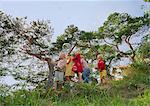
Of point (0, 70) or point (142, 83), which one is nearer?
point (142, 83)

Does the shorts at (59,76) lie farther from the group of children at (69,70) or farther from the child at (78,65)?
the child at (78,65)

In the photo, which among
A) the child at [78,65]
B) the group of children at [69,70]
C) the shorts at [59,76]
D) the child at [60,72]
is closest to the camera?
the child at [60,72]

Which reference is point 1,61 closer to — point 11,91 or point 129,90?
point 129,90

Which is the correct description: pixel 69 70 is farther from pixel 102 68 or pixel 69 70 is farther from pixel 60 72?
pixel 102 68

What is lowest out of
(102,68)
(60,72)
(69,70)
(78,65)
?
(60,72)

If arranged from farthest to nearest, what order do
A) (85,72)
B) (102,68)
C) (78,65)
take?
(102,68) → (85,72) → (78,65)

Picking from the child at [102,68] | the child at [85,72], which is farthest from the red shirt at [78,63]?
the child at [102,68]

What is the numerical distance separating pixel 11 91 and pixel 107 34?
2004 cm

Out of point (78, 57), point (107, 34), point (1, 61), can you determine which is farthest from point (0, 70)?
point (78, 57)

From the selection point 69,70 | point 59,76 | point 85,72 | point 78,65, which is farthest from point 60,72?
point 85,72

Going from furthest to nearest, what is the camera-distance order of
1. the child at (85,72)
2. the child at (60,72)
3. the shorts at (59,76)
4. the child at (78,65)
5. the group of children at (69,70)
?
the child at (85,72) → the child at (78,65) → the group of children at (69,70) → the shorts at (59,76) → the child at (60,72)

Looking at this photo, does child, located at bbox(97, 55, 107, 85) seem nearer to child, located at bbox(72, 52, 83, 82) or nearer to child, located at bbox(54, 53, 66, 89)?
child, located at bbox(72, 52, 83, 82)

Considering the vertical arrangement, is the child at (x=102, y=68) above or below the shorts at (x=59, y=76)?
above

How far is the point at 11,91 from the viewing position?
19.3 ft
